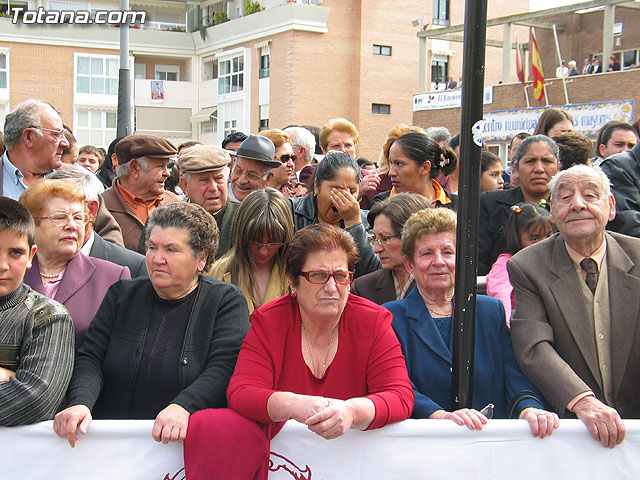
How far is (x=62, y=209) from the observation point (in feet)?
11.7

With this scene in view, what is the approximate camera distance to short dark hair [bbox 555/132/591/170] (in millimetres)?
5547

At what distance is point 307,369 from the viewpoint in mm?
3006

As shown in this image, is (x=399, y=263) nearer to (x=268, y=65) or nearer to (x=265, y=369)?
(x=265, y=369)

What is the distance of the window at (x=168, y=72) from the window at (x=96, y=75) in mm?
3097

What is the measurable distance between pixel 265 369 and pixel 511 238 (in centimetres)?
224

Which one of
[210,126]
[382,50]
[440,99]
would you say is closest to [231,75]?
[210,126]

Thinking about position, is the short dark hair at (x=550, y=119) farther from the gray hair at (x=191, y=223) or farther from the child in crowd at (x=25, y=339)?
the child in crowd at (x=25, y=339)

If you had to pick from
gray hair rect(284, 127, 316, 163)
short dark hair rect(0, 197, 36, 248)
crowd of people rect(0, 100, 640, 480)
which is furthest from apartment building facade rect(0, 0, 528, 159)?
short dark hair rect(0, 197, 36, 248)

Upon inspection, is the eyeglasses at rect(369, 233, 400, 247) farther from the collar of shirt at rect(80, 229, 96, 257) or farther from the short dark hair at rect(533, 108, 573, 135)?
the short dark hair at rect(533, 108, 573, 135)

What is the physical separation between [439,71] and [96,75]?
69.2ft

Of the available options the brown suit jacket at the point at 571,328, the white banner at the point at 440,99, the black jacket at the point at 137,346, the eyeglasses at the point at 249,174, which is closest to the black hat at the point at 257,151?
the eyeglasses at the point at 249,174

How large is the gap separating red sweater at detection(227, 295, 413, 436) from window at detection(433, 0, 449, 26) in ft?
141

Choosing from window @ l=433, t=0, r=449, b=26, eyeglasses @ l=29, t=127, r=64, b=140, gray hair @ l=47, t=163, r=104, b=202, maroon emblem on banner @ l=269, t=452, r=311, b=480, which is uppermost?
window @ l=433, t=0, r=449, b=26

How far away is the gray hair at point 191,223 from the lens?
3238 mm
